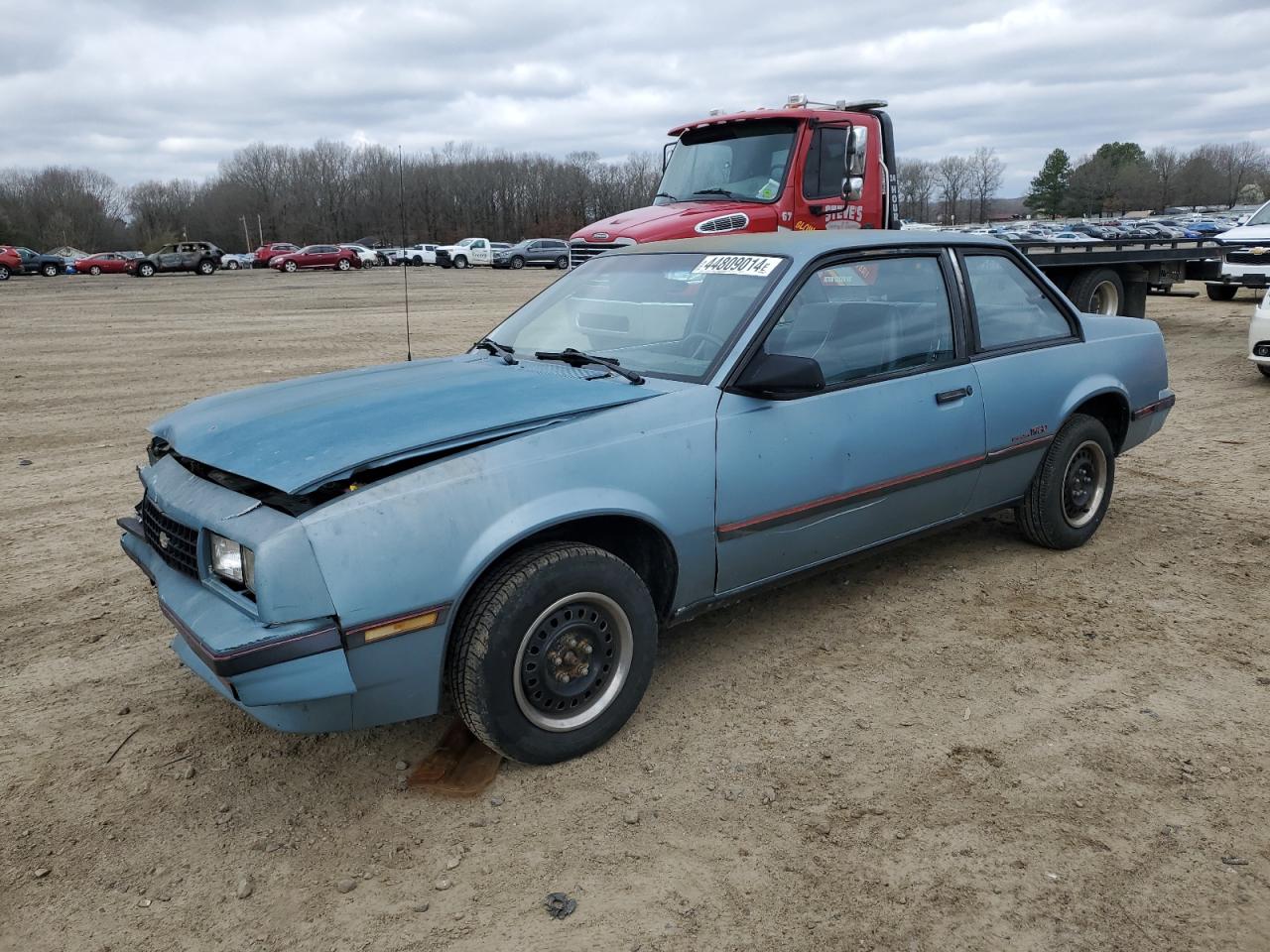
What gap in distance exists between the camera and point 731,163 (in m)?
9.16

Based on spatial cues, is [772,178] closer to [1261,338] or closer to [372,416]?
[1261,338]

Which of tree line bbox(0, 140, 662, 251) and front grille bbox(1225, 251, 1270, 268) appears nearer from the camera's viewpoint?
front grille bbox(1225, 251, 1270, 268)

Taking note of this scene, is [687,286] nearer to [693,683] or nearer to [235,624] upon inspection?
[693,683]

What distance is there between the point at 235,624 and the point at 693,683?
1.70m

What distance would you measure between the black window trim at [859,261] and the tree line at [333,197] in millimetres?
90232

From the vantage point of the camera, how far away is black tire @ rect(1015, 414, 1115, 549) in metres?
4.58

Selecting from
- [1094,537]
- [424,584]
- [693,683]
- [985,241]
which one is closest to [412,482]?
[424,584]

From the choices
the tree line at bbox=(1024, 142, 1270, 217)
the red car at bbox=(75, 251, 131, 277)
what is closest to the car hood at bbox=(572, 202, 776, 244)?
the red car at bbox=(75, 251, 131, 277)

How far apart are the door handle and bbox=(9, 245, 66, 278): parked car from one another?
49.7m

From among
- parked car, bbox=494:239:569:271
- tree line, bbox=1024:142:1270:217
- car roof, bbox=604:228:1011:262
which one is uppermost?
tree line, bbox=1024:142:1270:217

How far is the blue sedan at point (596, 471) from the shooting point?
2.59 metres

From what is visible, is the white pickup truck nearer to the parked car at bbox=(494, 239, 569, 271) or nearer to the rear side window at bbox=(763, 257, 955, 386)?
the parked car at bbox=(494, 239, 569, 271)

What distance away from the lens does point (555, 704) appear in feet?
9.77

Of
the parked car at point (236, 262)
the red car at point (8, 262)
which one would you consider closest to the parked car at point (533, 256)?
the parked car at point (236, 262)
